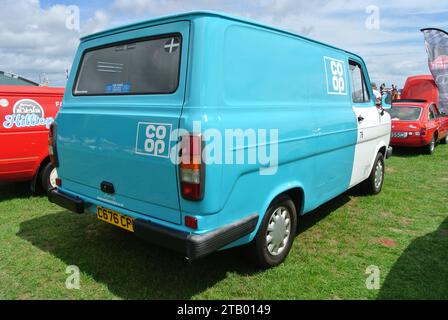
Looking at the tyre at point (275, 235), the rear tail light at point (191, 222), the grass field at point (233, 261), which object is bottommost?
the grass field at point (233, 261)

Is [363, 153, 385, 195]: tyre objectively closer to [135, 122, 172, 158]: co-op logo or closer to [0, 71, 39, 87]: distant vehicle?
[135, 122, 172, 158]: co-op logo

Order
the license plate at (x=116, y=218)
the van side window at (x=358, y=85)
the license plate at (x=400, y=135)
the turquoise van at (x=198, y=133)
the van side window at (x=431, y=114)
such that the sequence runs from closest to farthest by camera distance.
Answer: the turquoise van at (x=198, y=133) → the license plate at (x=116, y=218) → the van side window at (x=358, y=85) → the license plate at (x=400, y=135) → the van side window at (x=431, y=114)

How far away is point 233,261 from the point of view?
140 inches

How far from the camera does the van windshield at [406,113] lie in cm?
997

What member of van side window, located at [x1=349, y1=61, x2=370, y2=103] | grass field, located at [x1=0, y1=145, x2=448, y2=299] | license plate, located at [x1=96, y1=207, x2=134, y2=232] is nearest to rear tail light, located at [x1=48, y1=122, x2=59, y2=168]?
license plate, located at [x1=96, y1=207, x2=134, y2=232]

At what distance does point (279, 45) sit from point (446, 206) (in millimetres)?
3896

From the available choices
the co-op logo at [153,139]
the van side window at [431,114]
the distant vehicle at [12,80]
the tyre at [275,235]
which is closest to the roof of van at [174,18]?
the co-op logo at [153,139]

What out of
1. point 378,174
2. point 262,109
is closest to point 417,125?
point 378,174

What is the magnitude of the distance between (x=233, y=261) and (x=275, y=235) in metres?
0.54

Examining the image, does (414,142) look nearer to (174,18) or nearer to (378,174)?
(378,174)

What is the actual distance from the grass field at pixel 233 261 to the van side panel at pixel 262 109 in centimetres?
65

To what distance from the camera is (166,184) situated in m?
2.62

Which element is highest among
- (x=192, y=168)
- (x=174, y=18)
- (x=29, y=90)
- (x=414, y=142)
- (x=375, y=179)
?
(x=174, y=18)

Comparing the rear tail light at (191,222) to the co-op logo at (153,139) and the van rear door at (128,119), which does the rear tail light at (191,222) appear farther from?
the co-op logo at (153,139)
